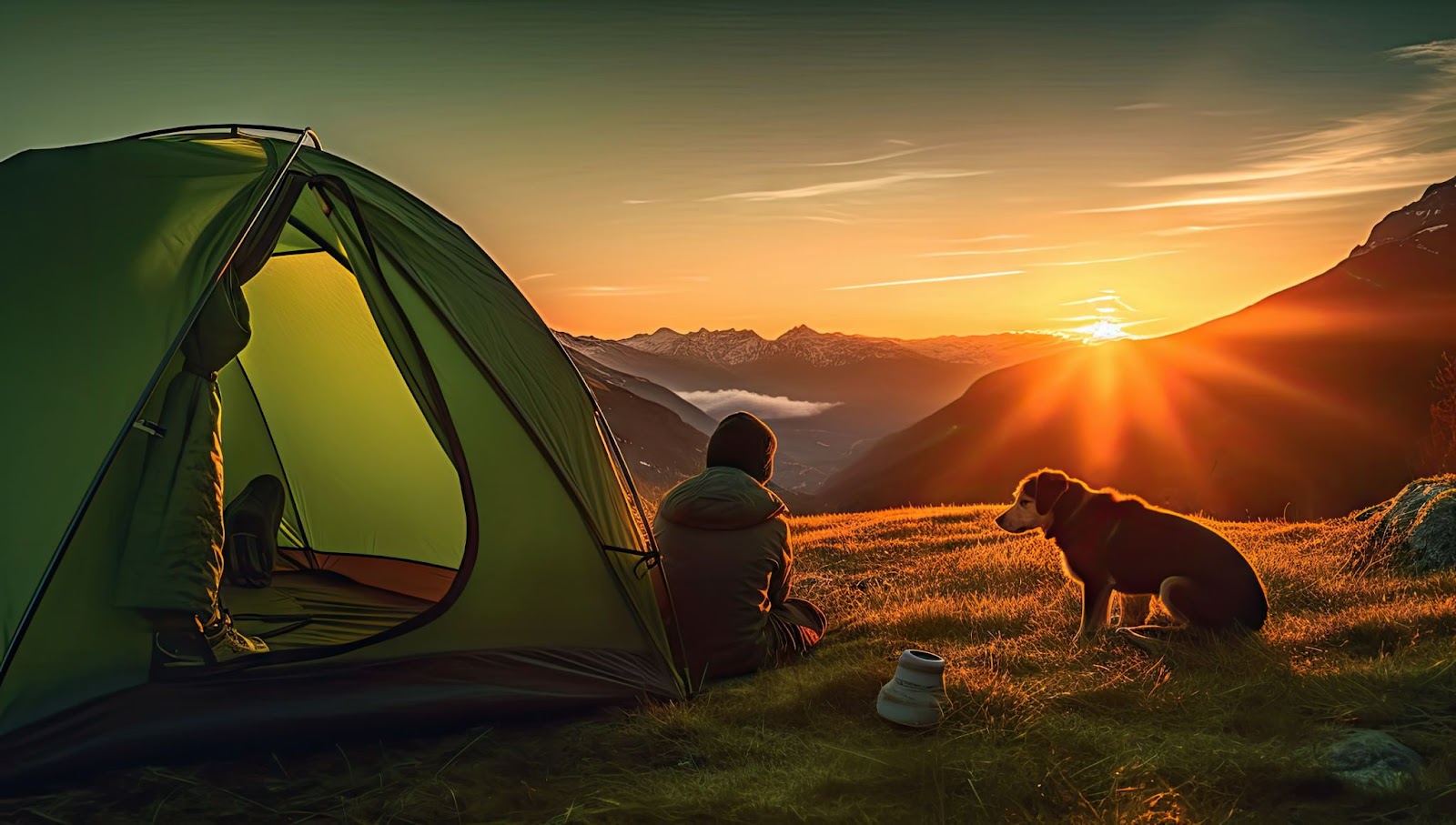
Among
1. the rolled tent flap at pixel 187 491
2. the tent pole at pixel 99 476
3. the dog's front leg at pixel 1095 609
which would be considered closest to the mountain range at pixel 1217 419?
the dog's front leg at pixel 1095 609

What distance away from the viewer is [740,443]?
6.30 m

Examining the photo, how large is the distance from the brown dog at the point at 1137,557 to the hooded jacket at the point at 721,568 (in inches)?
77.9

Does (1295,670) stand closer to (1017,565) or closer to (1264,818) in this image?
(1264,818)

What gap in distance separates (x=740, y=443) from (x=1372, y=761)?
3.77 m

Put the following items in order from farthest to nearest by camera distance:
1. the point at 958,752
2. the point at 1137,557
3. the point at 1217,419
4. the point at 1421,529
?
1. the point at 1217,419
2. the point at 1421,529
3. the point at 1137,557
4. the point at 958,752

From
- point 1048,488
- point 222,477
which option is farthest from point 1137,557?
point 222,477

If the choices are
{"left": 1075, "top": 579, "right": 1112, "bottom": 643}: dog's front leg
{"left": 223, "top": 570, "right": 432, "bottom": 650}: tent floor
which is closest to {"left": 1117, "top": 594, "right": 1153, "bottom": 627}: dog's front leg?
{"left": 1075, "top": 579, "right": 1112, "bottom": 643}: dog's front leg

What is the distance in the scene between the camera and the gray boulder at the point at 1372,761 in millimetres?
4168

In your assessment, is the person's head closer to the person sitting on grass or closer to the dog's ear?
the person sitting on grass

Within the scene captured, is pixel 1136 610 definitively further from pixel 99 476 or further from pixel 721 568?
pixel 99 476

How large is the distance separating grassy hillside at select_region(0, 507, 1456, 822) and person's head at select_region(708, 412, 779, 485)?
1399 mm

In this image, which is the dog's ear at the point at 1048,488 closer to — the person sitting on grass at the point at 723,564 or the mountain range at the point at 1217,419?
the person sitting on grass at the point at 723,564

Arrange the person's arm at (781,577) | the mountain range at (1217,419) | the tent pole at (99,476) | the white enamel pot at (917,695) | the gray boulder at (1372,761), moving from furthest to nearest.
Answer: the mountain range at (1217,419) < the person's arm at (781,577) < the white enamel pot at (917,695) < the tent pole at (99,476) < the gray boulder at (1372,761)

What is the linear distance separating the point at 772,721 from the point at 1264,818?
94.2 inches
